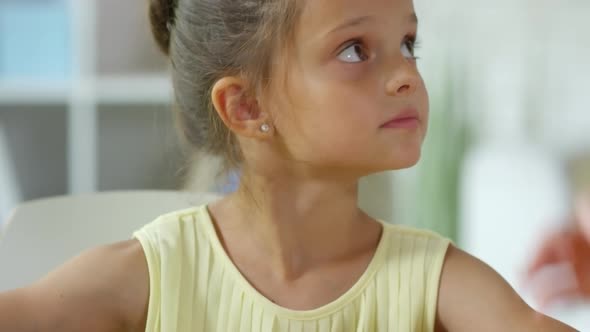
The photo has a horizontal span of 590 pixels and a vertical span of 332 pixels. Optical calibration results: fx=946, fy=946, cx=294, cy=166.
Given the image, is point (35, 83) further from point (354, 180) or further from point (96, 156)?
point (354, 180)

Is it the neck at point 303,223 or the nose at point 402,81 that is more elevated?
the nose at point 402,81

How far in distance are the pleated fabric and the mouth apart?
167 millimetres

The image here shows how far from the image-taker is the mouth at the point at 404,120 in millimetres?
1002

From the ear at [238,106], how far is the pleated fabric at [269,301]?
15 centimetres

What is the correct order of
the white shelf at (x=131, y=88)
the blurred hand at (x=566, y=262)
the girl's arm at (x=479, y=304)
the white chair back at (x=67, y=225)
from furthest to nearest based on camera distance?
the white shelf at (x=131, y=88) → the blurred hand at (x=566, y=262) → the white chair back at (x=67, y=225) → the girl's arm at (x=479, y=304)

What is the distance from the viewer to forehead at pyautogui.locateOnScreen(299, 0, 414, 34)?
0.99 meters

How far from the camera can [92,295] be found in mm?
1022

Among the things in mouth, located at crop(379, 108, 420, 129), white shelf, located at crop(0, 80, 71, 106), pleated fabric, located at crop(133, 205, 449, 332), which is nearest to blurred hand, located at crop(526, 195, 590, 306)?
pleated fabric, located at crop(133, 205, 449, 332)

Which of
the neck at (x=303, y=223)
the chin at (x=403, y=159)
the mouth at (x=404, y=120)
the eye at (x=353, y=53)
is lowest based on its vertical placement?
the neck at (x=303, y=223)

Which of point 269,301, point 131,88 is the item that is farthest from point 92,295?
point 131,88

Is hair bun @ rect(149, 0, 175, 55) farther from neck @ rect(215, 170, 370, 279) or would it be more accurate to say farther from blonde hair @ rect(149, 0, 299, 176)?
neck @ rect(215, 170, 370, 279)

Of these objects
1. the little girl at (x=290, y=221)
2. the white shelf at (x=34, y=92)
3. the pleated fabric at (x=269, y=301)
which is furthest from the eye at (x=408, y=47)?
the white shelf at (x=34, y=92)

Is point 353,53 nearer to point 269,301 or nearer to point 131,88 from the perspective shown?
point 269,301

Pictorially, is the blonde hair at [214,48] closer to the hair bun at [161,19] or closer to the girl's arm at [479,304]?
the hair bun at [161,19]
